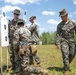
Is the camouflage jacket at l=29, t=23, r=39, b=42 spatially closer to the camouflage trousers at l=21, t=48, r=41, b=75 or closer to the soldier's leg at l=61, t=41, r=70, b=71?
the soldier's leg at l=61, t=41, r=70, b=71

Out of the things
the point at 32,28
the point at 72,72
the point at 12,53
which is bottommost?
the point at 72,72

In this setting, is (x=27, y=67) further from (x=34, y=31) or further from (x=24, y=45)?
(x=34, y=31)

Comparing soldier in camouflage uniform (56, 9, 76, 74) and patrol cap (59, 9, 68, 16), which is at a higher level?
patrol cap (59, 9, 68, 16)

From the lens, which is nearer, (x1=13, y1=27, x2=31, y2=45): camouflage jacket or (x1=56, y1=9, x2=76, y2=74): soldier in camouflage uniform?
(x1=13, y1=27, x2=31, y2=45): camouflage jacket

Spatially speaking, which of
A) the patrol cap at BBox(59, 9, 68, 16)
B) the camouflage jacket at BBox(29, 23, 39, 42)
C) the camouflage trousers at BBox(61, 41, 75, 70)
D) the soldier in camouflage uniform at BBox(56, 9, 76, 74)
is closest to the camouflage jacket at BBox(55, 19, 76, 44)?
the soldier in camouflage uniform at BBox(56, 9, 76, 74)

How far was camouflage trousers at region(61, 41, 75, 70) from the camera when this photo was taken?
42.5 ft

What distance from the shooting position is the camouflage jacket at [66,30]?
1303 cm

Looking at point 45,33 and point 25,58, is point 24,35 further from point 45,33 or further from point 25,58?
point 45,33

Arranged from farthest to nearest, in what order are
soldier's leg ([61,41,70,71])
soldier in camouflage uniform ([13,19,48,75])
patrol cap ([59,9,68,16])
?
1. soldier's leg ([61,41,70,71])
2. patrol cap ([59,9,68,16])
3. soldier in camouflage uniform ([13,19,48,75])

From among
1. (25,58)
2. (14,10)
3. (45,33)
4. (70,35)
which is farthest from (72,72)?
(45,33)

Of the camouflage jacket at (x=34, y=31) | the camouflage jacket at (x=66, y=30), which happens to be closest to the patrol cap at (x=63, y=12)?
the camouflage jacket at (x=66, y=30)

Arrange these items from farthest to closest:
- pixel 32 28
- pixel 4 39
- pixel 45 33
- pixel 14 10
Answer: pixel 45 33 → pixel 32 28 → pixel 14 10 → pixel 4 39

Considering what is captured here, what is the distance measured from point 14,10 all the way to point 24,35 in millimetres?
2337

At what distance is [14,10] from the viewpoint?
13398 mm
